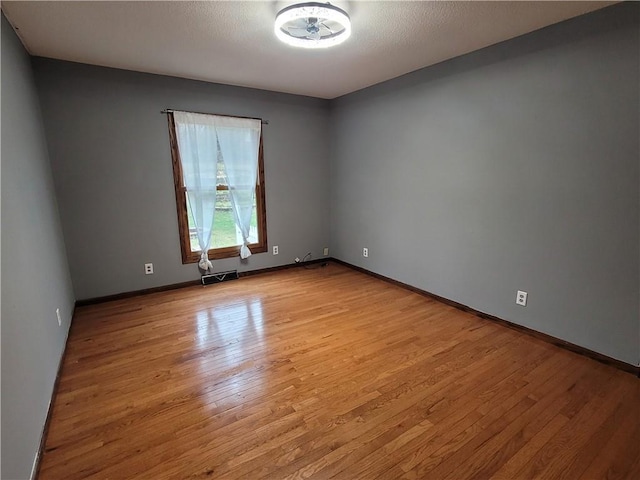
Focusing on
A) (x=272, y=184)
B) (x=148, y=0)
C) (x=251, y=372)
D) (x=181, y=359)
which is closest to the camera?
(x=148, y=0)

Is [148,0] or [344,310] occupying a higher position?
[148,0]

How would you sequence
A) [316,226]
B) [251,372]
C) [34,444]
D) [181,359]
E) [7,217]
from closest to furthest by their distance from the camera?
[34,444], [7,217], [251,372], [181,359], [316,226]

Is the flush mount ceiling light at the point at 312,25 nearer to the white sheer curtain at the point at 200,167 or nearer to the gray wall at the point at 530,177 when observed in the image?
the gray wall at the point at 530,177

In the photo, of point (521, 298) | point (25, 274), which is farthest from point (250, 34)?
point (521, 298)

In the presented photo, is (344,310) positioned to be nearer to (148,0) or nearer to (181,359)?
(181,359)

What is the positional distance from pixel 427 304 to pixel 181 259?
281cm

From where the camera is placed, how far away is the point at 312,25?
84.3 inches

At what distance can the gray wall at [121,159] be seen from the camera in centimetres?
297

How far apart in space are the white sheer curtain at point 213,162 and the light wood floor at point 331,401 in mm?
1223

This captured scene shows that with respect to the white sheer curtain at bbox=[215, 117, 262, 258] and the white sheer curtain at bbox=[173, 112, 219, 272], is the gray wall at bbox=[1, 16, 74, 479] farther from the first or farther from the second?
the white sheer curtain at bbox=[215, 117, 262, 258]

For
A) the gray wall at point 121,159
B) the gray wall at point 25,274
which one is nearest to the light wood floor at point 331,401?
the gray wall at point 25,274

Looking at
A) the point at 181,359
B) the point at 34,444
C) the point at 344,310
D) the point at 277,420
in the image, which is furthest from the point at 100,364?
the point at 344,310

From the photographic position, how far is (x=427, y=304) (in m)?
3.28

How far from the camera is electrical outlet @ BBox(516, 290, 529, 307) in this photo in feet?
8.71
